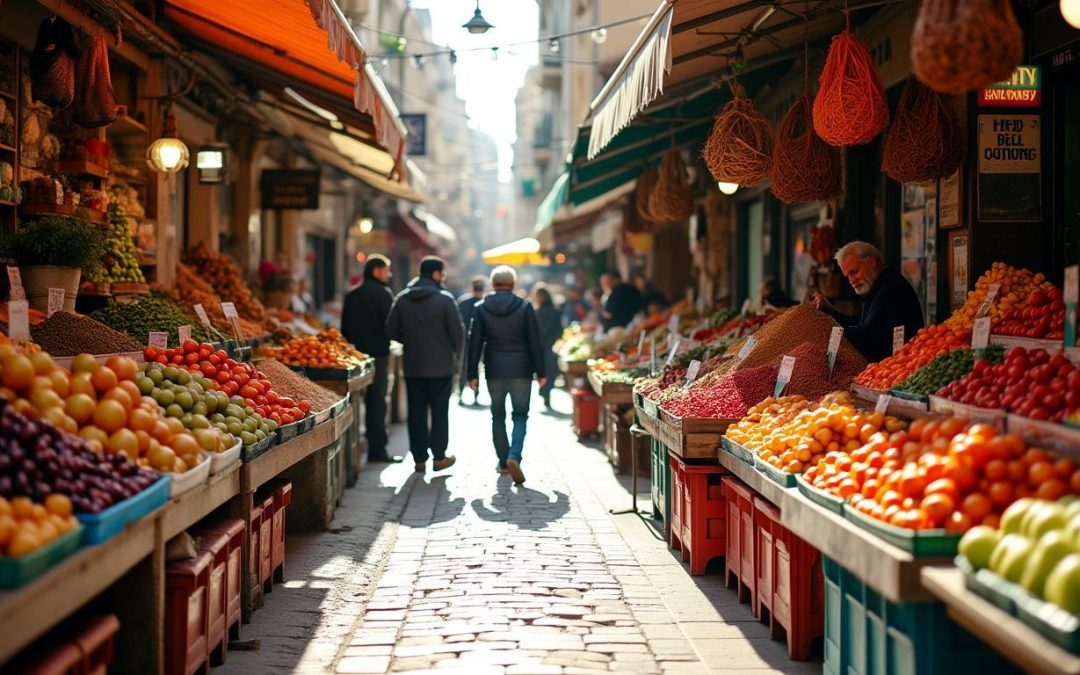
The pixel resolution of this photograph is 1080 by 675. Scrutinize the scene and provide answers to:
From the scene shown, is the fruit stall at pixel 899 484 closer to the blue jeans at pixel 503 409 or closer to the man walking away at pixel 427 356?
the blue jeans at pixel 503 409

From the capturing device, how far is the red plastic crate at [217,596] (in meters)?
5.71

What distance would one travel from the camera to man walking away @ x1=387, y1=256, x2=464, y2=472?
12719 mm

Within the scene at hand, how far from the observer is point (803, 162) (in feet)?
29.1

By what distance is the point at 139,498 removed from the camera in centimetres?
462

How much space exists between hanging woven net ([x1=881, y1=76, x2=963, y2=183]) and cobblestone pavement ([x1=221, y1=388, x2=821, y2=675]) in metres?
3.06

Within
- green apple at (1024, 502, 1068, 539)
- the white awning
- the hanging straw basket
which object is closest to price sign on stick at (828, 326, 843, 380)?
the hanging straw basket

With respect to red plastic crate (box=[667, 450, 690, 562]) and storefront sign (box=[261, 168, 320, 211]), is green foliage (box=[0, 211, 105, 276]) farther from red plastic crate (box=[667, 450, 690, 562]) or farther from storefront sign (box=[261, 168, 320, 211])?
storefront sign (box=[261, 168, 320, 211])

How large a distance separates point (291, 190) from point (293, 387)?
32.1 feet

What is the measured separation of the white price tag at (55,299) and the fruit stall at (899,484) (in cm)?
427

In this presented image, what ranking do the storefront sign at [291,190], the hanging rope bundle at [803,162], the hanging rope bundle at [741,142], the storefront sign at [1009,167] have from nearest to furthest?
the storefront sign at [1009,167] → the hanging rope bundle at [803,162] → the hanging rope bundle at [741,142] → the storefront sign at [291,190]

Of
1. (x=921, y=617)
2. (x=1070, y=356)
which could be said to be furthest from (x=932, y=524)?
(x=1070, y=356)

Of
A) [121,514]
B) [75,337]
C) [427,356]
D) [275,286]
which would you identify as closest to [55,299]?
[75,337]

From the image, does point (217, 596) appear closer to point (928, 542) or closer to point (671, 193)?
point (928, 542)

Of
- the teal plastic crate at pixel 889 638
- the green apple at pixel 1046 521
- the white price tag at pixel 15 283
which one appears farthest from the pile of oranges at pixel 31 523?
the white price tag at pixel 15 283
